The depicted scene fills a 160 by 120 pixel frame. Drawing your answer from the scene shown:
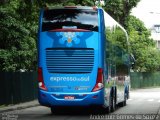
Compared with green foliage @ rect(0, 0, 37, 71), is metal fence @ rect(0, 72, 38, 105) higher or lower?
lower

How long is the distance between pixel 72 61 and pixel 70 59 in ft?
0.35

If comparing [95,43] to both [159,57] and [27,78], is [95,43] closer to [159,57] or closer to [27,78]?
[27,78]

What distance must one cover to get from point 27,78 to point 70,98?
11.8m

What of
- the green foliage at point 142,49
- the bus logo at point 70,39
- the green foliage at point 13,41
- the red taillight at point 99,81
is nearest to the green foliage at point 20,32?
the green foliage at point 13,41

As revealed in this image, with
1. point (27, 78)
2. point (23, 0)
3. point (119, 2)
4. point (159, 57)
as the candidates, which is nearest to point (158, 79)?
point (159, 57)

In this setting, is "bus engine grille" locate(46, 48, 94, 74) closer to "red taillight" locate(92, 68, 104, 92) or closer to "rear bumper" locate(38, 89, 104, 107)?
"red taillight" locate(92, 68, 104, 92)

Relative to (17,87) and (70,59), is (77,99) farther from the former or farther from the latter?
(17,87)

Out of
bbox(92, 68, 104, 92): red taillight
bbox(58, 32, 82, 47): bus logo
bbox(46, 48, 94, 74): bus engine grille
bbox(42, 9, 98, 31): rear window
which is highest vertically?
bbox(42, 9, 98, 31): rear window

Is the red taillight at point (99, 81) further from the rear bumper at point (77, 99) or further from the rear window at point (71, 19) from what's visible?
the rear window at point (71, 19)

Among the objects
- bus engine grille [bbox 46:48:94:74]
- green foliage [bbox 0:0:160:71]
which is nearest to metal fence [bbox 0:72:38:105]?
green foliage [bbox 0:0:160:71]

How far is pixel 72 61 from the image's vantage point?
20250mm

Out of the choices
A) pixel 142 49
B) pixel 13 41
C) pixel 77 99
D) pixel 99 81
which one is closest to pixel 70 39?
pixel 99 81

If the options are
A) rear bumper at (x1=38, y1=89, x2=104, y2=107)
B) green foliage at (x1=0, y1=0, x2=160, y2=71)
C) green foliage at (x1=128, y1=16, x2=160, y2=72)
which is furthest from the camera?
green foliage at (x1=128, y1=16, x2=160, y2=72)

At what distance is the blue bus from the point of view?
2006 centimetres
